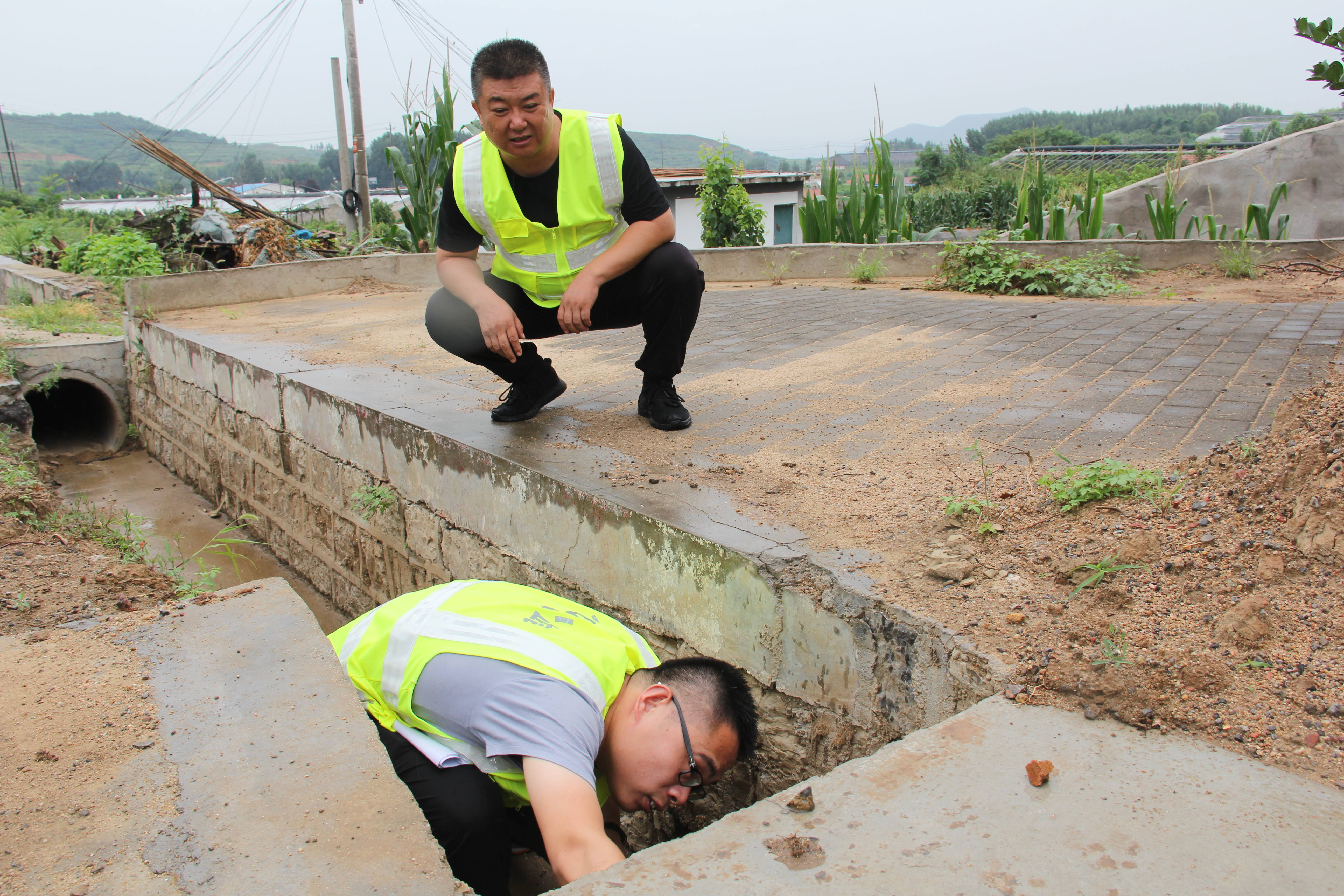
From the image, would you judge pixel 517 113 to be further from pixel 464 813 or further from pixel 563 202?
pixel 464 813

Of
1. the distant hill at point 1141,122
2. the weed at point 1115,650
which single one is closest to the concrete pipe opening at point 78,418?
the weed at point 1115,650

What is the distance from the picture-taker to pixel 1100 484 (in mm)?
2166

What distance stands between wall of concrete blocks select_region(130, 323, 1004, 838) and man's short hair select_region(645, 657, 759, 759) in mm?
246

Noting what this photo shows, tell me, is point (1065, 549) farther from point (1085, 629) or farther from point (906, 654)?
point (906, 654)

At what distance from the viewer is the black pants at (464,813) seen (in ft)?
5.68

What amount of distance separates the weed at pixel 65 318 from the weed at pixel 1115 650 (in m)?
8.15

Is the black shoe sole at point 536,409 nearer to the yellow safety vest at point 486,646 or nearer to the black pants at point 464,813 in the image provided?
the yellow safety vest at point 486,646

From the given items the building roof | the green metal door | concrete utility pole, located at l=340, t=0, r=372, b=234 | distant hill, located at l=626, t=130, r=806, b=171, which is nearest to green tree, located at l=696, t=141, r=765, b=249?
distant hill, located at l=626, t=130, r=806, b=171

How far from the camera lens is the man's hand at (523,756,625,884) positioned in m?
1.42

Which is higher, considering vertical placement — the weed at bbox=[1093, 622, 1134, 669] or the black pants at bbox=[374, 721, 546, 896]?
the weed at bbox=[1093, 622, 1134, 669]

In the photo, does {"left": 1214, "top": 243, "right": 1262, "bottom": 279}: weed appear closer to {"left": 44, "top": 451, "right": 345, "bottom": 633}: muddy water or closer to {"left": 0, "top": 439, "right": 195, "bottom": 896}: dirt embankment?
{"left": 44, "top": 451, "right": 345, "bottom": 633}: muddy water

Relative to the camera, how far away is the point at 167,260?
962 cm

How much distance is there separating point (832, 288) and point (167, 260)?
7.54 m

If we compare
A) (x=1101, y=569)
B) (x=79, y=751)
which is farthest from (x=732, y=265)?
(x=79, y=751)
